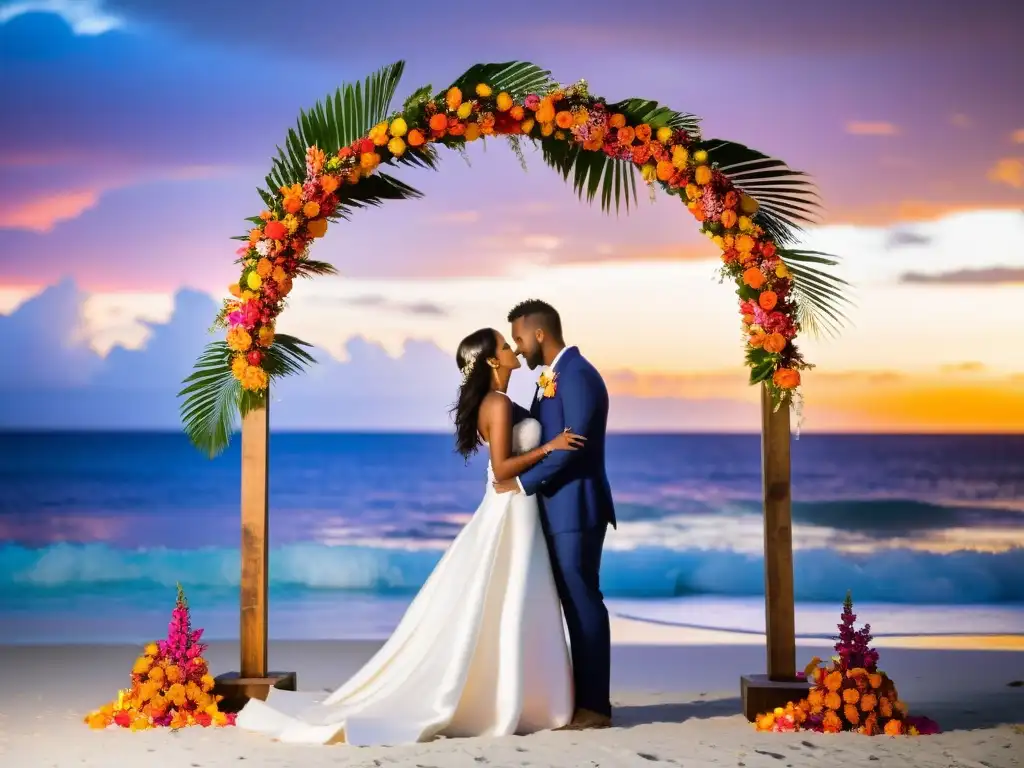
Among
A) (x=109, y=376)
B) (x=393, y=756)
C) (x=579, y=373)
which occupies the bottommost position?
(x=393, y=756)

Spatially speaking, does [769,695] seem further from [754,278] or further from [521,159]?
[521,159]

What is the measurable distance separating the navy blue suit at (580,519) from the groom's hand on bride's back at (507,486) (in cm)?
8

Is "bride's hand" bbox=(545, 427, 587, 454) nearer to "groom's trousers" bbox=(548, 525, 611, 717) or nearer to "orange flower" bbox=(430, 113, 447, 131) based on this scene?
"groom's trousers" bbox=(548, 525, 611, 717)

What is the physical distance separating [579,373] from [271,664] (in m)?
3.41

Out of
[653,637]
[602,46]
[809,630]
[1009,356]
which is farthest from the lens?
[1009,356]

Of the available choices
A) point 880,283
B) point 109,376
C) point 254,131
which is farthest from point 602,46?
point 109,376

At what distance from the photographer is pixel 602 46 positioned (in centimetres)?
1422

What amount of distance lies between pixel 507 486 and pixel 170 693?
76.8 inches

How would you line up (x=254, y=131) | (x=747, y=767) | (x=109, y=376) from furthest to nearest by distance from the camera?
(x=109, y=376), (x=254, y=131), (x=747, y=767)

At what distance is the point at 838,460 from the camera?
26812 millimetres

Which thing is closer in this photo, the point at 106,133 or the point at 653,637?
the point at 653,637

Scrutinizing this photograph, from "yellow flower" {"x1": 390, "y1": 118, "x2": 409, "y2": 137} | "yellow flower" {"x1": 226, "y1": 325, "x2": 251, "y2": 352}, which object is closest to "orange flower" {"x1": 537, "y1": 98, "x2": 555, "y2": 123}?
"yellow flower" {"x1": 390, "y1": 118, "x2": 409, "y2": 137}

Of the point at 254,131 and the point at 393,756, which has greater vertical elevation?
the point at 254,131

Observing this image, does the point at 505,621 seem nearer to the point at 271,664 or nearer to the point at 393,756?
the point at 393,756
